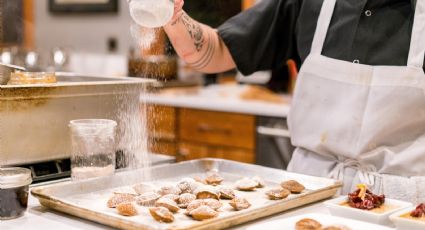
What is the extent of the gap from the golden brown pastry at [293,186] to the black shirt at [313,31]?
58cm

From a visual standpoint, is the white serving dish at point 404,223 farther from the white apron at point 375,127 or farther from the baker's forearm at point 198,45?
the baker's forearm at point 198,45

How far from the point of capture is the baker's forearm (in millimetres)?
2010

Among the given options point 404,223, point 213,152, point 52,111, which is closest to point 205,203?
point 404,223

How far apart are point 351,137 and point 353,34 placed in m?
0.34

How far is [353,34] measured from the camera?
6.49 feet

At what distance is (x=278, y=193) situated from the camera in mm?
1487

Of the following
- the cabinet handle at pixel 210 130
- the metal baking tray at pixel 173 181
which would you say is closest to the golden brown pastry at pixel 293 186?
the metal baking tray at pixel 173 181

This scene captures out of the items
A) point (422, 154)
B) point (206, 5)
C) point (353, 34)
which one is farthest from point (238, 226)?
point (206, 5)

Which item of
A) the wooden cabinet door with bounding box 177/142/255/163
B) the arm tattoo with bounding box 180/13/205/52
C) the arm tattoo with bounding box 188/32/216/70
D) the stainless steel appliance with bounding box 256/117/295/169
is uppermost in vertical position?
the arm tattoo with bounding box 180/13/205/52

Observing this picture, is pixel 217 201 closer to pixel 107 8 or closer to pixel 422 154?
pixel 422 154

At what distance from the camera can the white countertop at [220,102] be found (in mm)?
3598

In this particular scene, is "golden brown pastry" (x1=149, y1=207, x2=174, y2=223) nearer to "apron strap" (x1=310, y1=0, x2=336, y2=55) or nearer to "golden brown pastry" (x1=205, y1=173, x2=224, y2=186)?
"golden brown pastry" (x1=205, y1=173, x2=224, y2=186)

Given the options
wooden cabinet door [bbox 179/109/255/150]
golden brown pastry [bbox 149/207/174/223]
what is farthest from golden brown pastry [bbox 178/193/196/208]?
wooden cabinet door [bbox 179/109/255/150]

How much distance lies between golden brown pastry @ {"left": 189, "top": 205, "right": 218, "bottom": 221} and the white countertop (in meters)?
2.17
